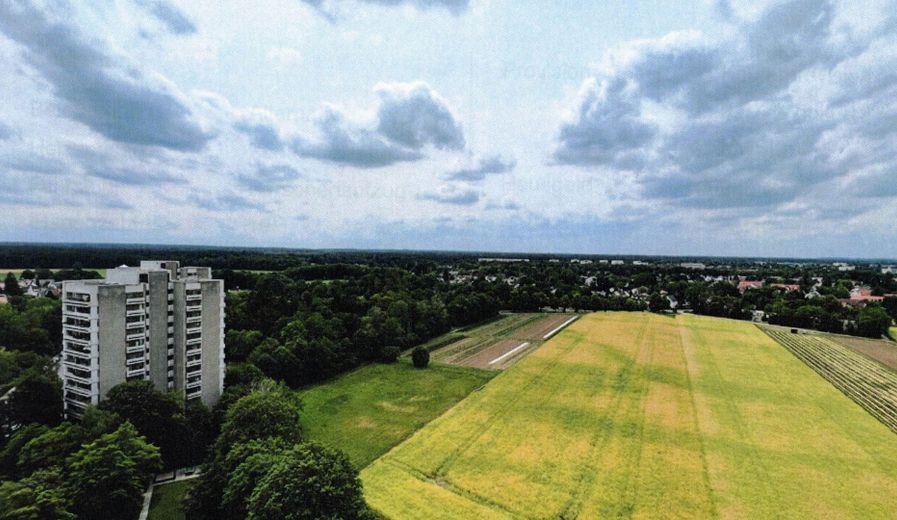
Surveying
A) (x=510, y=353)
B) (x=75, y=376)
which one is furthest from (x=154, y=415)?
(x=510, y=353)

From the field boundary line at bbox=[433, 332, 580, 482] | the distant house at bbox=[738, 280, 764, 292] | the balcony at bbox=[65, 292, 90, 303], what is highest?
the balcony at bbox=[65, 292, 90, 303]

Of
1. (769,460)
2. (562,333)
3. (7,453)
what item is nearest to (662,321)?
(562,333)

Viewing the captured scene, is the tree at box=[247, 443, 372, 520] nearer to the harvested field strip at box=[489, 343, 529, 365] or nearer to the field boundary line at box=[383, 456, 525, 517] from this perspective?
the field boundary line at box=[383, 456, 525, 517]

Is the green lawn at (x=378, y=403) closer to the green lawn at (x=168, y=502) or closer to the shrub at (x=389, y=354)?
the shrub at (x=389, y=354)

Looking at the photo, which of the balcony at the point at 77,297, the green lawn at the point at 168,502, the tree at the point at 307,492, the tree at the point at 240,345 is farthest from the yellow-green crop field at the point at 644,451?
the tree at the point at 240,345

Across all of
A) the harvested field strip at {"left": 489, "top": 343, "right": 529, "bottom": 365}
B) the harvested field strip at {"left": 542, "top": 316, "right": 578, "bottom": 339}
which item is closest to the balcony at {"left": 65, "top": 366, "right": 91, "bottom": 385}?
the harvested field strip at {"left": 489, "top": 343, "right": 529, "bottom": 365}

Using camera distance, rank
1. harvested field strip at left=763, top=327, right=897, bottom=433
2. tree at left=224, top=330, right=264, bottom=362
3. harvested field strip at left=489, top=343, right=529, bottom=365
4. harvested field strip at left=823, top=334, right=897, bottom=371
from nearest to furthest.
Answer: harvested field strip at left=763, top=327, right=897, bottom=433 → tree at left=224, top=330, right=264, bottom=362 → harvested field strip at left=489, top=343, right=529, bottom=365 → harvested field strip at left=823, top=334, right=897, bottom=371
